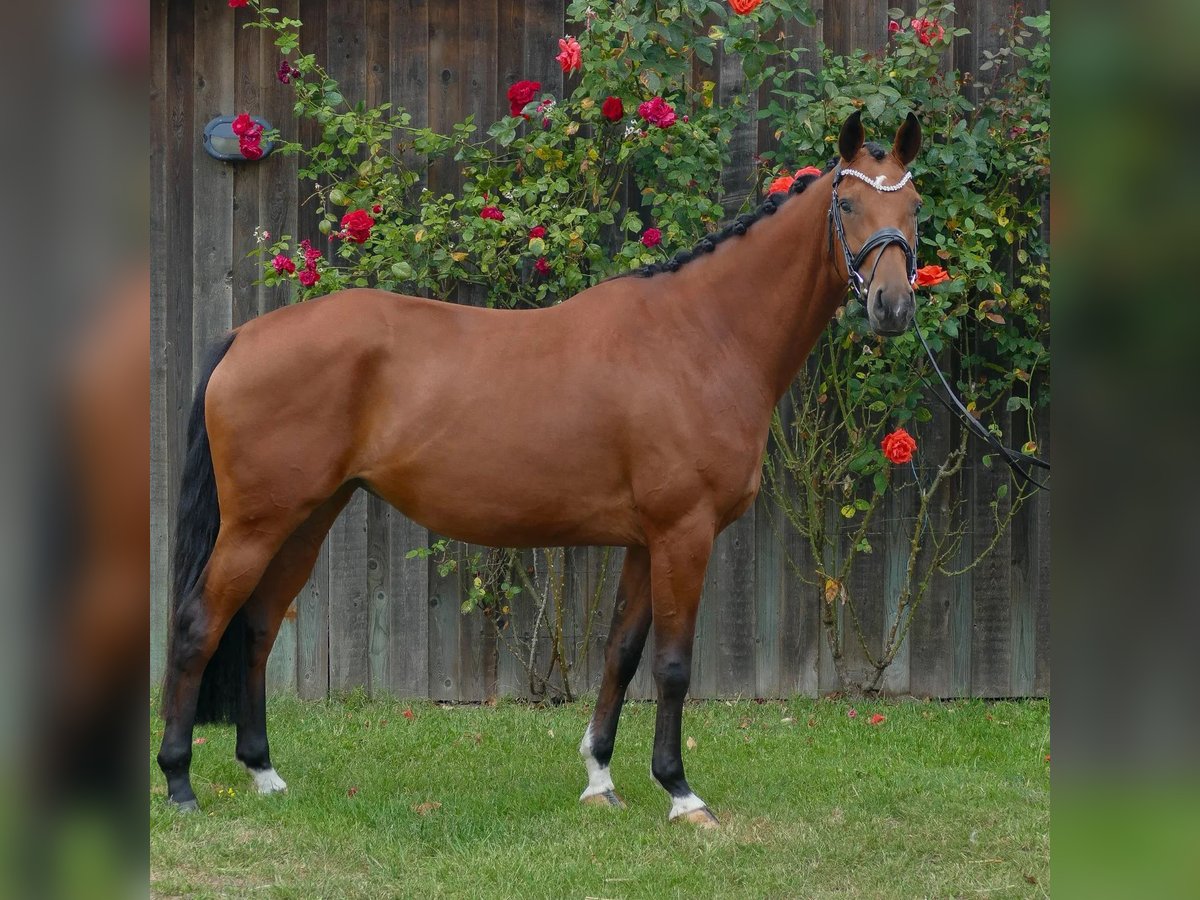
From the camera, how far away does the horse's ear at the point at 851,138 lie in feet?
11.8

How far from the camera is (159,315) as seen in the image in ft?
17.7

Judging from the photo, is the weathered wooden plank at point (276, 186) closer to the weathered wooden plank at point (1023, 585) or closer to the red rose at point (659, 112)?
the red rose at point (659, 112)

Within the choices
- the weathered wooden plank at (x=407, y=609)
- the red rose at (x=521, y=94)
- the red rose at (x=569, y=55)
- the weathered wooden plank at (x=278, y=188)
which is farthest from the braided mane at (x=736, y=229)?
the weathered wooden plank at (x=278, y=188)

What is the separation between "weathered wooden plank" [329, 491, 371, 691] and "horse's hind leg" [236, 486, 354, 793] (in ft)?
4.30

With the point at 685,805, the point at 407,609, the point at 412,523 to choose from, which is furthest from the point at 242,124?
the point at 685,805

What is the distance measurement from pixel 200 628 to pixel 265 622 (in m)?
0.32

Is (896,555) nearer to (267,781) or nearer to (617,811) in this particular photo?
(617,811)

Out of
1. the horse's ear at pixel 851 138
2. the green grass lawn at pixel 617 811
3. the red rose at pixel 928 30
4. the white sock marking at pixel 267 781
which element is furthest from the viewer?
the red rose at pixel 928 30

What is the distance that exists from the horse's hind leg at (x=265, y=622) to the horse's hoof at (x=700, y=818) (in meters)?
1.47
